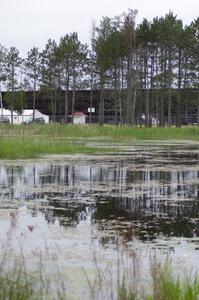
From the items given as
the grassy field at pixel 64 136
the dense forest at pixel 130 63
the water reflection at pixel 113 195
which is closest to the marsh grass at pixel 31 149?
the grassy field at pixel 64 136

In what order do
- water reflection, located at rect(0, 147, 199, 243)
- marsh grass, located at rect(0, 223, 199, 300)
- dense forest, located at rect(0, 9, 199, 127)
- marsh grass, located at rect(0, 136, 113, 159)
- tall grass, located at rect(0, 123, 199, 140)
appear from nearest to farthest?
marsh grass, located at rect(0, 223, 199, 300), water reflection, located at rect(0, 147, 199, 243), marsh grass, located at rect(0, 136, 113, 159), tall grass, located at rect(0, 123, 199, 140), dense forest, located at rect(0, 9, 199, 127)

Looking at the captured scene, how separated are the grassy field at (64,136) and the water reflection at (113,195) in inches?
165

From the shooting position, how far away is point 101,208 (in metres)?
10.8

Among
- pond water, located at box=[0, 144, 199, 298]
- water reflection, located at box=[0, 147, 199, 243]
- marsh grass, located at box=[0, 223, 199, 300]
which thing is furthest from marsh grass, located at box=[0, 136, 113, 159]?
marsh grass, located at box=[0, 223, 199, 300]

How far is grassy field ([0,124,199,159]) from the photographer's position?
24266 mm

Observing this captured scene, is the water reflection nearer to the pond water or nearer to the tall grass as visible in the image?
the pond water

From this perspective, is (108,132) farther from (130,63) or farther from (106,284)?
(106,284)

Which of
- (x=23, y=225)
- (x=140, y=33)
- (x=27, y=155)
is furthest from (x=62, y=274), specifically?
(x=140, y=33)

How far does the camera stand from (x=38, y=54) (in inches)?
3339

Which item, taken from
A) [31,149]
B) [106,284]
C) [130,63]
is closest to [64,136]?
[31,149]

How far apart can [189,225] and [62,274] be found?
3.63 m

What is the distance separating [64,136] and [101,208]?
30393 millimetres

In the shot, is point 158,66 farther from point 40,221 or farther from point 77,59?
point 40,221

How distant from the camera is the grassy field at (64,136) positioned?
2427 cm
